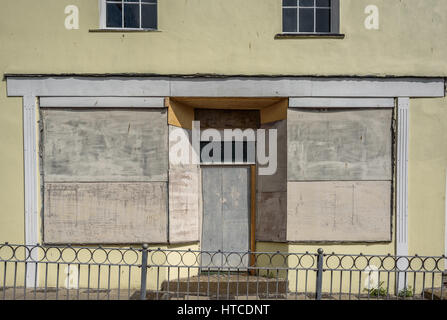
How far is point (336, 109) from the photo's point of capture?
7176 millimetres

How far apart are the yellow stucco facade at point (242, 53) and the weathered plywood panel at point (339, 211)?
8.5 inches

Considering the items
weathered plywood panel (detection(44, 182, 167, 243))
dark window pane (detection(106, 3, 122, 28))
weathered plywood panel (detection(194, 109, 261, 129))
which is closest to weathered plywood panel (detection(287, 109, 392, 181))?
weathered plywood panel (detection(194, 109, 261, 129))

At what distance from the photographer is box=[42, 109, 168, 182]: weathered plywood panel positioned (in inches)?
279

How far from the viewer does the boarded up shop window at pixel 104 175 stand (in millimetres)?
7059

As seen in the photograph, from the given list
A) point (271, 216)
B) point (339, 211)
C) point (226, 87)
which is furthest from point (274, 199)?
point (226, 87)

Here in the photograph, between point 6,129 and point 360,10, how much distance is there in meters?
6.62

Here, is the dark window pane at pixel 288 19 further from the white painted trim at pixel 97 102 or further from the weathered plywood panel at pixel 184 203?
the weathered plywood panel at pixel 184 203

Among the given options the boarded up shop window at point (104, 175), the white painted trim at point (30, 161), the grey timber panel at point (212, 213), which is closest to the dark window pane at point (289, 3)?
the boarded up shop window at point (104, 175)

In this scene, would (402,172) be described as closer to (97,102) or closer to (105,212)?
(105,212)

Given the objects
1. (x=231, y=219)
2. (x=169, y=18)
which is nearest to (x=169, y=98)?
(x=169, y=18)

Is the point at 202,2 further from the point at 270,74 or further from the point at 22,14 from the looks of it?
the point at 22,14

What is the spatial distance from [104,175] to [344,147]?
4326mm

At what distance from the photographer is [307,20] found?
7.43 metres

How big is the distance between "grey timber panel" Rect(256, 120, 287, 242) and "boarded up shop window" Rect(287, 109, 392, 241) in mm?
155
